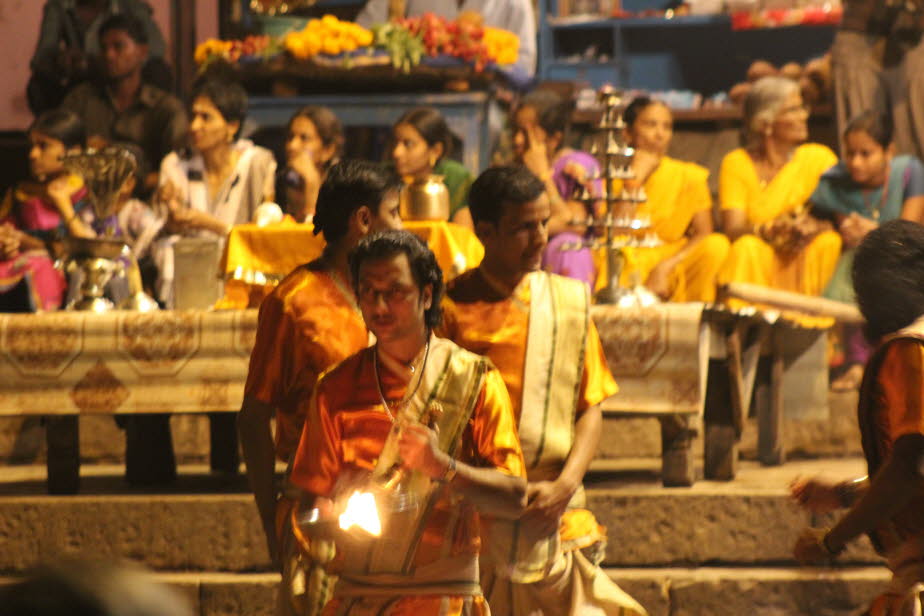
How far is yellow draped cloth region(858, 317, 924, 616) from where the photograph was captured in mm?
3016

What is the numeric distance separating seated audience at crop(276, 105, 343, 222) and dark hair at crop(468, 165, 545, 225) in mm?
3024

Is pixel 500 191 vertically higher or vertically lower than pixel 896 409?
higher

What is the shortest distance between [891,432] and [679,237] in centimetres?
495

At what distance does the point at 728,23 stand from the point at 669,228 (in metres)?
3.98

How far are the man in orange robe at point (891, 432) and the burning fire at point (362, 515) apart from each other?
2.81 feet

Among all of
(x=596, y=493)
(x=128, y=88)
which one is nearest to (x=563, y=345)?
(x=596, y=493)

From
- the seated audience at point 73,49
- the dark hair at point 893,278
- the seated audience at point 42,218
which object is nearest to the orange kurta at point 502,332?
the dark hair at point 893,278

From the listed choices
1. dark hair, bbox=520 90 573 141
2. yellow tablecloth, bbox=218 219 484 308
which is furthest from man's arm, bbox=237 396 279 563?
dark hair, bbox=520 90 573 141

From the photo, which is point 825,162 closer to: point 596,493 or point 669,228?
point 669,228

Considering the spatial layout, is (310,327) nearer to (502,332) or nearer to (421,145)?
(502,332)

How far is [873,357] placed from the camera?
310cm

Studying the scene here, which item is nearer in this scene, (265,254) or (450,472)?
(450,472)

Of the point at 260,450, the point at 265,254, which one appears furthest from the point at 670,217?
the point at 260,450

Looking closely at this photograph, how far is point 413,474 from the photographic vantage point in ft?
10.1
